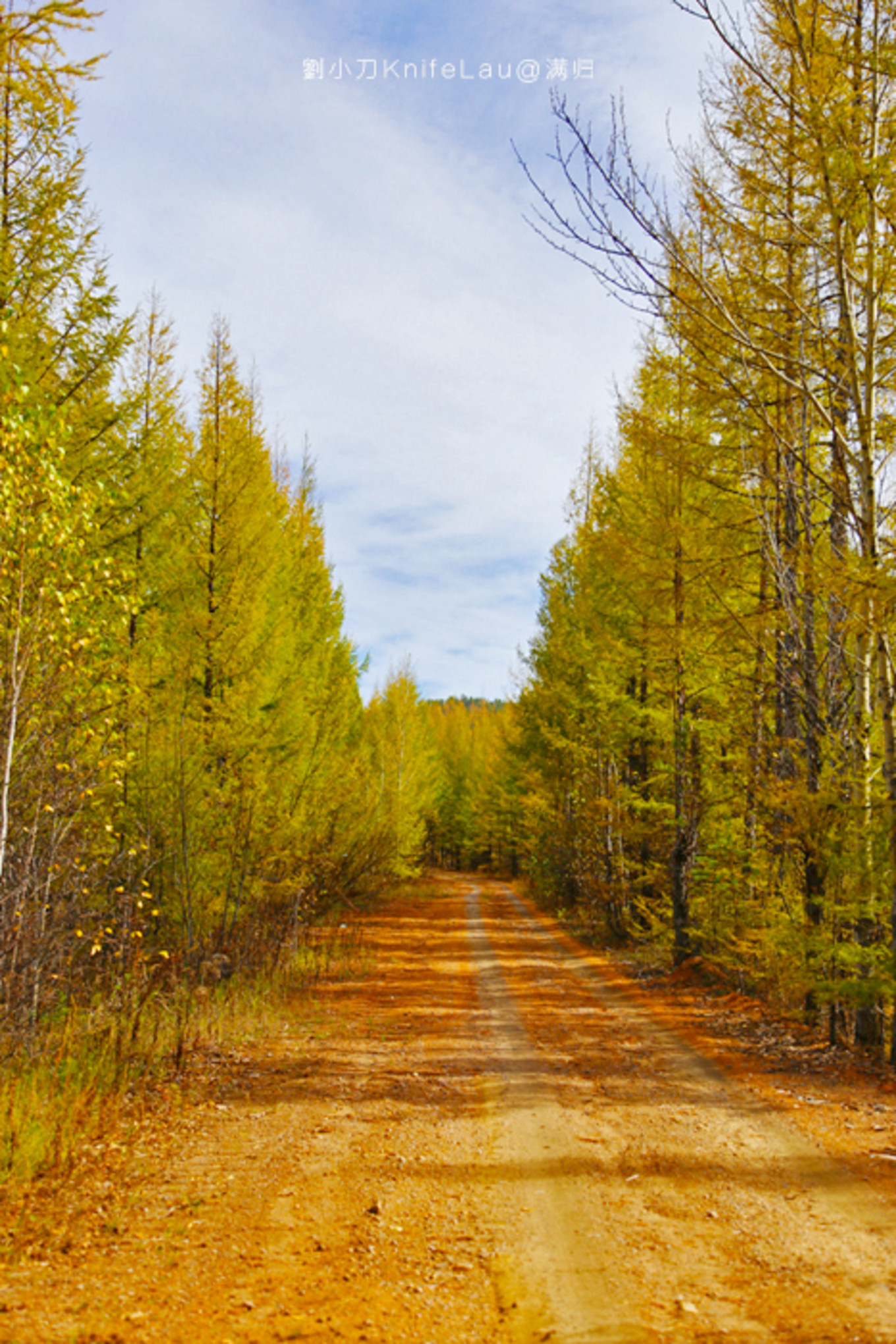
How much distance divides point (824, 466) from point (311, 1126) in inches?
397

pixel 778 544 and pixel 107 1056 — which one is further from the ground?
pixel 778 544

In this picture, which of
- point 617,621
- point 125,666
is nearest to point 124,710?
point 125,666

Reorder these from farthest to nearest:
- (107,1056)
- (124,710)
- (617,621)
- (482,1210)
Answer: (617,621) < (124,710) < (107,1056) < (482,1210)

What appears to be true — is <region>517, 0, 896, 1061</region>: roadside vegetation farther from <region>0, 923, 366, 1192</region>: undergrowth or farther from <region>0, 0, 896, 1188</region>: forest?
<region>0, 923, 366, 1192</region>: undergrowth

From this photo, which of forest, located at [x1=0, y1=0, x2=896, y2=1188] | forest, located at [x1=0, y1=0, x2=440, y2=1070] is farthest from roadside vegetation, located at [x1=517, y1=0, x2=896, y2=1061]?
forest, located at [x1=0, y1=0, x2=440, y2=1070]

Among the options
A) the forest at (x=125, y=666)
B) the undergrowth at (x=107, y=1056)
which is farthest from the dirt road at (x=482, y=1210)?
the forest at (x=125, y=666)

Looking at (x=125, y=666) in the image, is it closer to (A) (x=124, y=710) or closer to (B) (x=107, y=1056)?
(A) (x=124, y=710)

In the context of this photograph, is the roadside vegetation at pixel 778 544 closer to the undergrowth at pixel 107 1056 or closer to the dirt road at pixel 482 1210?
the dirt road at pixel 482 1210

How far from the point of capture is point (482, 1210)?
15.2 feet

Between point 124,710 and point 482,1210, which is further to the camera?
point 124,710

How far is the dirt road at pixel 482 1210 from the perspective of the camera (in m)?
3.54

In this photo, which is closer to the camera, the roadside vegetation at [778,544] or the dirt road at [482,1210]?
the dirt road at [482,1210]

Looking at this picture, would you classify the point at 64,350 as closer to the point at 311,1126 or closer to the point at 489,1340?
the point at 311,1126

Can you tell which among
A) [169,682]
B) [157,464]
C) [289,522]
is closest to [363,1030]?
[169,682]
